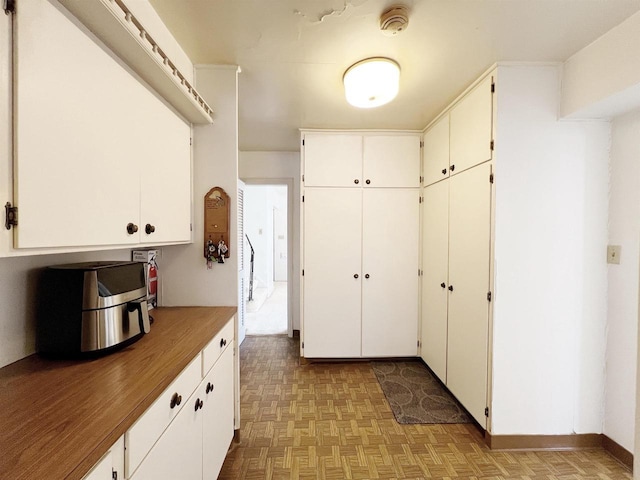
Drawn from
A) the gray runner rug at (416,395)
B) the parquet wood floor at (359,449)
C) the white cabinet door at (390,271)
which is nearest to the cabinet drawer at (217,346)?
the parquet wood floor at (359,449)

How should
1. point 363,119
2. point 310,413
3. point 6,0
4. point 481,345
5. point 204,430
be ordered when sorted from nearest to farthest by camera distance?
point 6,0
point 204,430
point 481,345
point 310,413
point 363,119

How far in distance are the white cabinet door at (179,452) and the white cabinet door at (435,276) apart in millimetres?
2030

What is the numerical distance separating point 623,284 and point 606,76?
1.21 meters

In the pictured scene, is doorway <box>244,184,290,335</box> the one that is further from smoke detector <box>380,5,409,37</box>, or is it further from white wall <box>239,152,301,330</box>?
smoke detector <box>380,5,409,37</box>

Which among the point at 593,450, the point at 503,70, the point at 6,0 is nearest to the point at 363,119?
the point at 503,70

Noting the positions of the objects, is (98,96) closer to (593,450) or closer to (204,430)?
(204,430)

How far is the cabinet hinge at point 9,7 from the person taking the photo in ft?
2.27

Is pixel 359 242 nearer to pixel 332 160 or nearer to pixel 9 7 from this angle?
pixel 332 160

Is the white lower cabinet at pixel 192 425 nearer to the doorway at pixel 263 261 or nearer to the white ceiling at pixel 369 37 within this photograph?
the white ceiling at pixel 369 37

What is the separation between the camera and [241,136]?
3.16 meters

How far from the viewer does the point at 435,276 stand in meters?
2.64

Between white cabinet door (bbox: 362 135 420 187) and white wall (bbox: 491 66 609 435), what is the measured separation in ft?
3.76

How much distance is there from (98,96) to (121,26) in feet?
0.82

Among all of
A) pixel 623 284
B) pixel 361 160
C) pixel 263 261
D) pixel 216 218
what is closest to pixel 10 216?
pixel 216 218
